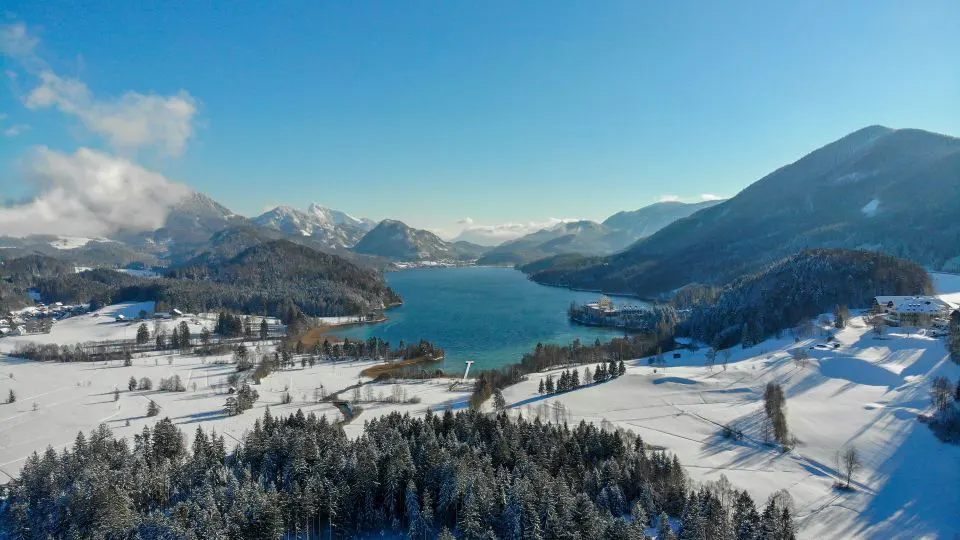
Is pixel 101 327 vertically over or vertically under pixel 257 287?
under

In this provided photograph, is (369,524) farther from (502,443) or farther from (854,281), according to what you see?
(854,281)

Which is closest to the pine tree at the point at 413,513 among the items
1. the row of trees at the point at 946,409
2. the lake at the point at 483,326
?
the row of trees at the point at 946,409

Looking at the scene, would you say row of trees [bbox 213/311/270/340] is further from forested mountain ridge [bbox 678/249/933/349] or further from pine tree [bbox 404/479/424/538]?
forested mountain ridge [bbox 678/249/933/349]

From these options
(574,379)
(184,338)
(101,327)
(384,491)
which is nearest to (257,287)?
(101,327)

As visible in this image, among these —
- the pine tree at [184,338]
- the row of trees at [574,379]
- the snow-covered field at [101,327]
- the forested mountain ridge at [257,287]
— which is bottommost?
the row of trees at [574,379]

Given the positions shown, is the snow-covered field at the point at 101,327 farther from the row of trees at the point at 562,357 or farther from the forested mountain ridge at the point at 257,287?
the row of trees at the point at 562,357

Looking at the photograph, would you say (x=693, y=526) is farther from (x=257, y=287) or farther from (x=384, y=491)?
(x=257, y=287)

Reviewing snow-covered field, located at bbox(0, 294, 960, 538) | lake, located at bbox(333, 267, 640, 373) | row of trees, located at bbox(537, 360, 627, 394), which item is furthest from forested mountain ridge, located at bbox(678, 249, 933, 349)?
row of trees, located at bbox(537, 360, 627, 394)
